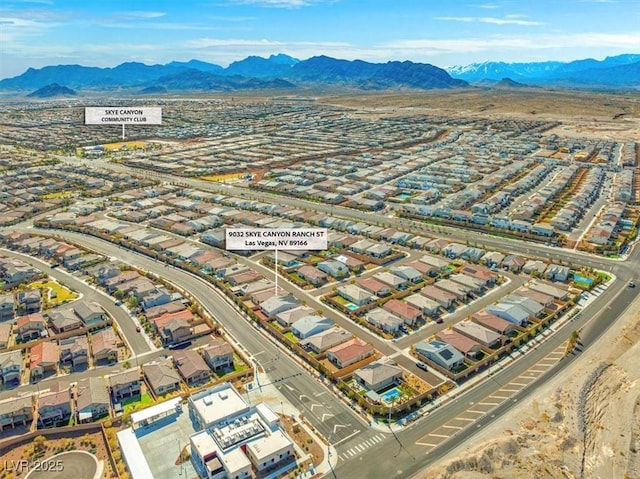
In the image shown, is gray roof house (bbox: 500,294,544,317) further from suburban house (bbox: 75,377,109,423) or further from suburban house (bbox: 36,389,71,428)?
suburban house (bbox: 36,389,71,428)

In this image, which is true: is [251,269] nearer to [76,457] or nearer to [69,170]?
[76,457]

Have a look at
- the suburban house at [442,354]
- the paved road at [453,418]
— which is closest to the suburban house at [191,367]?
the paved road at [453,418]

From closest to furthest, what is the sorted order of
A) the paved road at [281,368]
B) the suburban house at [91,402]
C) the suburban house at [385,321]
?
the paved road at [281,368] → the suburban house at [91,402] → the suburban house at [385,321]

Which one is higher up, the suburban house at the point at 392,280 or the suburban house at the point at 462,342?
the suburban house at the point at 392,280

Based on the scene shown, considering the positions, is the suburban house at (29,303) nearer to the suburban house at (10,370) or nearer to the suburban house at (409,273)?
the suburban house at (10,370)

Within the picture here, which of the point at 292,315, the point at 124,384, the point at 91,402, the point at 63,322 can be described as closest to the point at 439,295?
the point at 292,315

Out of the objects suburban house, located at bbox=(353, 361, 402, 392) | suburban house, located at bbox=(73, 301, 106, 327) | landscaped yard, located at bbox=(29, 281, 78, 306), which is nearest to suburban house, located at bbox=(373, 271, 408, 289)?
suburban house, located at bbox=(353, 361, 402, 392)

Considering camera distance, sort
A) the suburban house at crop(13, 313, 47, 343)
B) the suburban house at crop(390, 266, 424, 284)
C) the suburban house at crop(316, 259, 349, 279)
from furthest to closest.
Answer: the suburban house at crop(316, 259, 349, 279), the suburban house at crop(390, 266, 424, 284), the suburban house at crop(13, 313, 47, 343)
